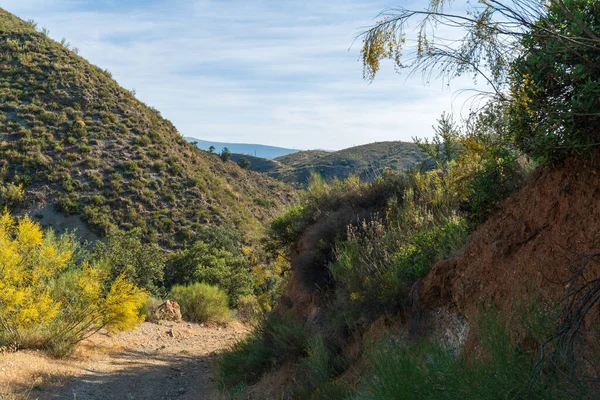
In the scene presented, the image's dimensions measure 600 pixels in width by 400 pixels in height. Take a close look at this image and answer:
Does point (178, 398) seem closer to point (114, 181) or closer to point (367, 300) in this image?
Answer: point (367, 300)

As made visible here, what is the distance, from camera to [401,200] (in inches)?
398

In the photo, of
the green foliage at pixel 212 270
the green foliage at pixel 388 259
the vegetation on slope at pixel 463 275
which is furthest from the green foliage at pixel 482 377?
the green foliage at pixel 212 270

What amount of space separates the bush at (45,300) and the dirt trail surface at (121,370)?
49cm

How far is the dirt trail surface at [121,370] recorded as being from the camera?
30.0 ft

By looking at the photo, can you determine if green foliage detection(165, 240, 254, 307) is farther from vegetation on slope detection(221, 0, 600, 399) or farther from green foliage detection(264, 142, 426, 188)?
green foliage detection(264, 142, 426, 188)

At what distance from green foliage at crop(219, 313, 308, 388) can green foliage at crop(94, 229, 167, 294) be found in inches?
481

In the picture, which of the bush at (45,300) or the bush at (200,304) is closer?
the bush at (45,300)

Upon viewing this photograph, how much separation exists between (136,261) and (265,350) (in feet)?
53.2

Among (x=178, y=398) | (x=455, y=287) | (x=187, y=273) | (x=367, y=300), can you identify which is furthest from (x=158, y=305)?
(x=455, y=287)

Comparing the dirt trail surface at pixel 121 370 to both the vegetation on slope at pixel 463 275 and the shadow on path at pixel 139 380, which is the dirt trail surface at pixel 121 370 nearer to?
the shadow on path at pixel 139 380

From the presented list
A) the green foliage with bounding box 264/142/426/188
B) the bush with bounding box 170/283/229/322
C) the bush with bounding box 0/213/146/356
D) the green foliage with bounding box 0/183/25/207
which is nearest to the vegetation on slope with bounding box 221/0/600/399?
the bush with bounding box 0/213/146/356

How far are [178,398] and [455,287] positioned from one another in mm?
6785

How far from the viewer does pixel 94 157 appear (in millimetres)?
34906

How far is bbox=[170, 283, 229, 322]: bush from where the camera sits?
1994cm
